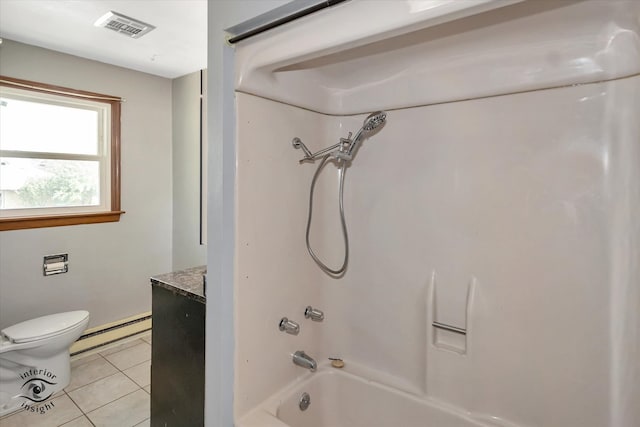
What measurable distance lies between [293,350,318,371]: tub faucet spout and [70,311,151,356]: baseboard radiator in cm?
236

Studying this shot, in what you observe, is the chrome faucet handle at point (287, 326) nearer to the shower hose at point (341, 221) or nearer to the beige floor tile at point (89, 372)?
the shower hose at point (341, 221)

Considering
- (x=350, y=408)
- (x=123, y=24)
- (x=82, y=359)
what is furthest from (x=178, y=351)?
(x=123, y=24)

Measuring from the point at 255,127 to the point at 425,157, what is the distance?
0.74m

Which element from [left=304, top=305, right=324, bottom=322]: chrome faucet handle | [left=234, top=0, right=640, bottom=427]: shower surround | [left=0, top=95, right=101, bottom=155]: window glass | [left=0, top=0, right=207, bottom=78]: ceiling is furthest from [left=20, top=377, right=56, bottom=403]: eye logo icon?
[left=0, top=0, right=207, bottom=78]: ceiling

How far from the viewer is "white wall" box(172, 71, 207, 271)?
3176mm

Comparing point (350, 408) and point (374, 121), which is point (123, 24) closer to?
point (374, 121)

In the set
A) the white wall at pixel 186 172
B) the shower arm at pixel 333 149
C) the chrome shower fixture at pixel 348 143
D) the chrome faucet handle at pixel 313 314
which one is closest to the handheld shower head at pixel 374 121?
the chrome shower fixture at pixel 348 143

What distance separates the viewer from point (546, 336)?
122cm

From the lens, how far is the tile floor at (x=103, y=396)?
2.09 m

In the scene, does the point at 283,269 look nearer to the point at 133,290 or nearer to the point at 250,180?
the point at 250,180

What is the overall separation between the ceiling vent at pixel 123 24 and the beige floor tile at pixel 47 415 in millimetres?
2522

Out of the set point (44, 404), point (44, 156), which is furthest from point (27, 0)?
point (44, 404)

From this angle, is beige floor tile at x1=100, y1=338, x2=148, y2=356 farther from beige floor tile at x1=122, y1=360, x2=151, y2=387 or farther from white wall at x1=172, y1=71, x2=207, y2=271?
white wall at x1=172, y1=71, x2=207, y2=271

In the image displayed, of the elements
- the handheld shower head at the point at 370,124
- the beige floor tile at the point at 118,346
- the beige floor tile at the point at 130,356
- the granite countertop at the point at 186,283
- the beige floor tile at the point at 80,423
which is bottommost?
the beige floor tile at the point at 80,423
